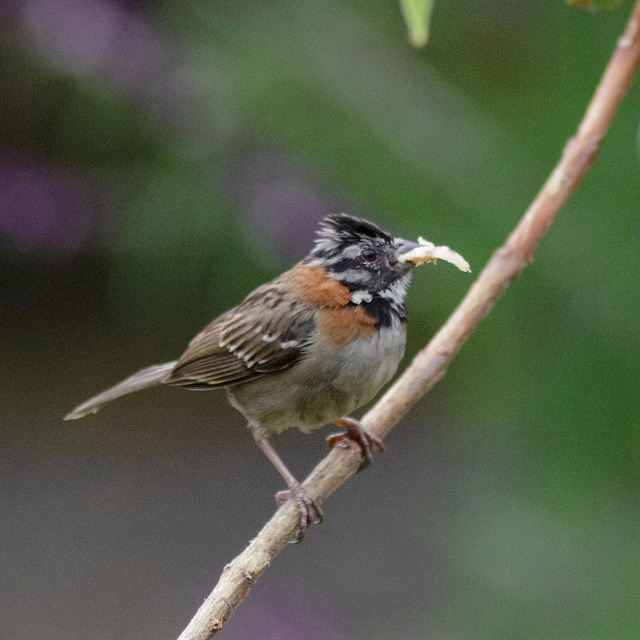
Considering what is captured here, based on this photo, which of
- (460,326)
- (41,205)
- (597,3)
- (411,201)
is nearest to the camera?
(597,3)

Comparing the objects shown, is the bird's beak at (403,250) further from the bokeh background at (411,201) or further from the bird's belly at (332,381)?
the bokeh background at (411,201)

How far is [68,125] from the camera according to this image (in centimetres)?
417

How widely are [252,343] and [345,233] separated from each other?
487mm

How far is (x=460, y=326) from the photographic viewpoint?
2049 mm

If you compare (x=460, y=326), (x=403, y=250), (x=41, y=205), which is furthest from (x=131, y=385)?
(x=41, y=205)

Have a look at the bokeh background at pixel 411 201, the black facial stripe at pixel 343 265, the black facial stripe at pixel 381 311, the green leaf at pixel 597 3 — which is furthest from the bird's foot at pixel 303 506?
the green leaf at pixel 597 3

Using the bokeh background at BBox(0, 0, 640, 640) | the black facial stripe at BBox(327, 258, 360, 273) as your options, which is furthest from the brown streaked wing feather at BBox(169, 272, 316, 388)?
the bokeh background at BBox(0, 0, 640, 640)

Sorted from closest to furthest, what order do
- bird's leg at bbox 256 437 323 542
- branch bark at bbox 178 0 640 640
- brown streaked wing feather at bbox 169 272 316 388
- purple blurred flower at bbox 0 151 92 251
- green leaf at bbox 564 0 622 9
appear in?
green leaf at bbox 564 0 622 9, branch bark at bbox 178 0 640 640, bird's leg at bbox 256 437 323 542, brown streaked wing feather at bbox 169 272 316 388, purple blurred flower at bbox 0 151 92 251

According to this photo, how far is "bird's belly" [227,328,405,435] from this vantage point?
2.50 metres

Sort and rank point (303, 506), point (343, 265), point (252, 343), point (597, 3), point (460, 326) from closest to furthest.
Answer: point (597, 3) → point (460, 326) → point (303, 506) → point (343, 265) → point (252, 343)

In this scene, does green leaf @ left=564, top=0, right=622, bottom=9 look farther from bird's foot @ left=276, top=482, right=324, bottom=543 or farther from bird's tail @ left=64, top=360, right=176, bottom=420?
bird's tail @ left=64, top=360, right=176, bottom=420

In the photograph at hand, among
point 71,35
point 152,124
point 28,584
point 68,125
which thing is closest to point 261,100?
point 152,124

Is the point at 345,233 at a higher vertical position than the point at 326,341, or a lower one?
higher

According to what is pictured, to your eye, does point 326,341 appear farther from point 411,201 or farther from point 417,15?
point 417,15
